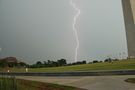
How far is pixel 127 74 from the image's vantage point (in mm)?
26953

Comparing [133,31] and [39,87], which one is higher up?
[133,31]

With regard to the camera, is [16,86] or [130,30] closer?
[16,86]

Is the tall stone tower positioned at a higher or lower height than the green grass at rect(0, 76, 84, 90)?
higher

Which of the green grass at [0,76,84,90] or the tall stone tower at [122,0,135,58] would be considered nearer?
the green grass at [0,76,84,90]

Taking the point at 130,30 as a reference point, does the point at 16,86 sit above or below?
below

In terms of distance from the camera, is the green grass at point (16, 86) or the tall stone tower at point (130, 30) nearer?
the green grass at point (16, 86)

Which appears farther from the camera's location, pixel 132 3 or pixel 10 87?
pixel 132 3

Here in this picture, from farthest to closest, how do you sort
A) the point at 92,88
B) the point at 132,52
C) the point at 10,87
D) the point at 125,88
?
the point at 132,52
the point at 92,88
the point at 125,88
the point at 10,87

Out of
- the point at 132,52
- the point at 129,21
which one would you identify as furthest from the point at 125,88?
the point at 132,52

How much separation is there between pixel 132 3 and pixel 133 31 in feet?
49.2

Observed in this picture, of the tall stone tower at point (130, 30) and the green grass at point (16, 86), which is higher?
the tall stone tower at point (130, 30)

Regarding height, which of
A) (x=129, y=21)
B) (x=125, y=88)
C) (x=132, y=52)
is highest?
(x=129, y=21)

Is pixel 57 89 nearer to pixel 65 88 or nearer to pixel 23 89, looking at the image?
pixel 65 88

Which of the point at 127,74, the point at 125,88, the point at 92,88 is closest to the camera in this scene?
the point at 125,88
